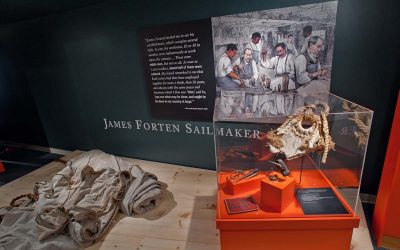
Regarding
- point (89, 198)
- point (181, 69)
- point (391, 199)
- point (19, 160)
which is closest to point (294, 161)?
point (391, 199)

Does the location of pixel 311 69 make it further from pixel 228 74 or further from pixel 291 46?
pixel 228 74

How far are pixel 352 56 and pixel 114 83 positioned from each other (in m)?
2.33

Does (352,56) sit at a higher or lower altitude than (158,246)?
higher

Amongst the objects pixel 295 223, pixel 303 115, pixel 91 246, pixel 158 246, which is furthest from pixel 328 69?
pixel 91 246

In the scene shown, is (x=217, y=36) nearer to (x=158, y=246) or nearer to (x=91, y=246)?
(x=158, y=246)

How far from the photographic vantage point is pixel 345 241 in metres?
1.29

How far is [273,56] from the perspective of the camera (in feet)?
6.15

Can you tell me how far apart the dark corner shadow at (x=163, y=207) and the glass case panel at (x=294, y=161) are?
2.18 feet

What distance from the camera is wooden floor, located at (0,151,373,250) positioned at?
1.60 metres

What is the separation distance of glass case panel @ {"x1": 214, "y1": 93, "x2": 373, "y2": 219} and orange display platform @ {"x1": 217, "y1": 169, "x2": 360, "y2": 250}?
0.01 m

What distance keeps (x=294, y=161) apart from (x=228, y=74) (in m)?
0.97

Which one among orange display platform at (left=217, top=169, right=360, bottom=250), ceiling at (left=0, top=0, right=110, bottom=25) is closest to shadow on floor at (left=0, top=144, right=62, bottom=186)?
ceiling at (left=0, top=0, right=110, bottom=25)

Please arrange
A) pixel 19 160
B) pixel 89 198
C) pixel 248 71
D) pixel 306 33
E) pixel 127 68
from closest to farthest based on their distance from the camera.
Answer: pixel 306 33 < pixel 89 198 < pixel 248 71 < pixel 127 68 < pixel 19 160

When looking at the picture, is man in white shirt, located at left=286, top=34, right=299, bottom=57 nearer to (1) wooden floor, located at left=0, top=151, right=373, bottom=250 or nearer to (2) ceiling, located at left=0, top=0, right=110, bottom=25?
(1) wooden floor, located at left=0, top=151, right=373, bottom=250
